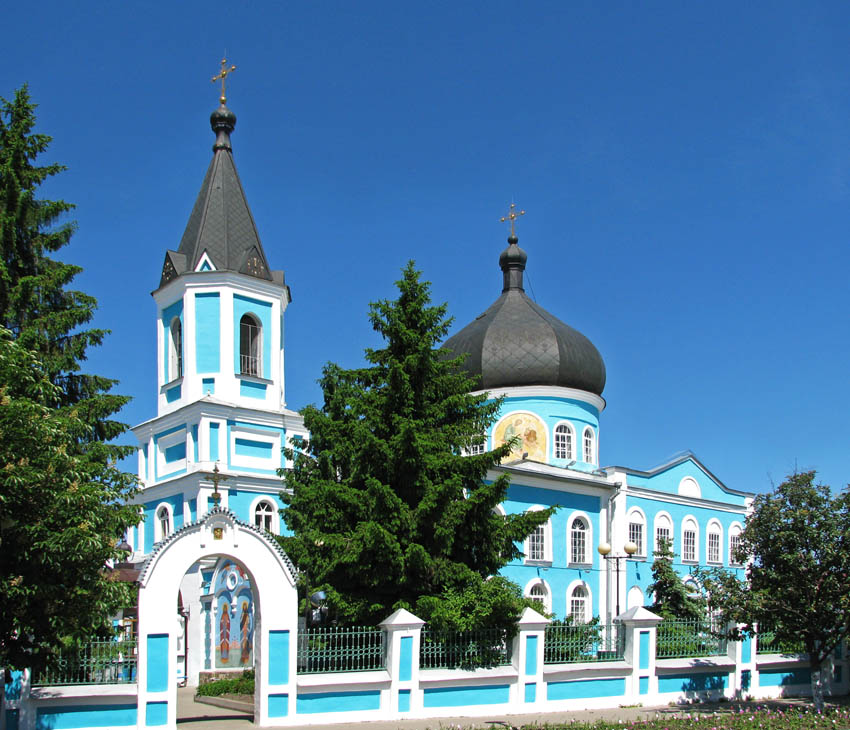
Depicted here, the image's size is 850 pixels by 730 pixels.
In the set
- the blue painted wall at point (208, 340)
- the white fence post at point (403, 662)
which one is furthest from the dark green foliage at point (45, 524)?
the blue painted wall at point (208, 340)

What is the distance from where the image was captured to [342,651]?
13844mm

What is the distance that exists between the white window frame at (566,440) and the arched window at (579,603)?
4.32 meters

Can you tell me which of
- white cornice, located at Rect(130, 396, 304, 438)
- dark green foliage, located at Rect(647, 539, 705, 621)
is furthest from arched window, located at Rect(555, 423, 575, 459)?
white cornice, located at Rect(130, 396, 304, 438)

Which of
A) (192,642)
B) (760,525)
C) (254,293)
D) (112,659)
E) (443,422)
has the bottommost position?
(192,642)

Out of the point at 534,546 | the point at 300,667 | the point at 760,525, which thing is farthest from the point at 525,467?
the point at 300,667

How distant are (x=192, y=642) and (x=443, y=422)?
8327 millimetres

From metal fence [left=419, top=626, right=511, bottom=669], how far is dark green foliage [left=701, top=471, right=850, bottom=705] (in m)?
3.96

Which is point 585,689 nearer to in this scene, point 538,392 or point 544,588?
point 544,588

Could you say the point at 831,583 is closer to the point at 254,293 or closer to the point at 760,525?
the point at 760,525

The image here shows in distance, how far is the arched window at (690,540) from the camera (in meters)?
32.9

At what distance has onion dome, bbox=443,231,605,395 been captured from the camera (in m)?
31.6

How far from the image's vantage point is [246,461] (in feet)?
85.6

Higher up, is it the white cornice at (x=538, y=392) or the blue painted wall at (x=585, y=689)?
the white cornice at (x=538, y=392)

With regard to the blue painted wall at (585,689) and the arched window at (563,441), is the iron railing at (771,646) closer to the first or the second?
the blue painted wall at (585,689)
